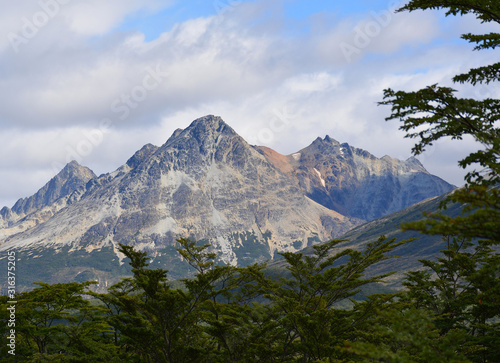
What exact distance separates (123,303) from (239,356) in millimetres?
10466

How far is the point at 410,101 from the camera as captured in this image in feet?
55.7

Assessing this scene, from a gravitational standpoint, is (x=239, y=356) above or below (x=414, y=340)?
below

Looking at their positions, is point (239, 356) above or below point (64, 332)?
below

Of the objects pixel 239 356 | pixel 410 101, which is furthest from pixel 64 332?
pixel 410 101

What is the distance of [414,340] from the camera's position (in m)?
14.5

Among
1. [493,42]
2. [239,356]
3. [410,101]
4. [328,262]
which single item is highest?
[493,42]

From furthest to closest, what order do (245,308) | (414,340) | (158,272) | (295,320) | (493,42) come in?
1. (245,308)
2. (295,320)
3. (158,272)
4. (493,42)
5. (414,340)

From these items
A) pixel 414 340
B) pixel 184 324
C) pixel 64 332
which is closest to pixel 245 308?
pixel 184 324

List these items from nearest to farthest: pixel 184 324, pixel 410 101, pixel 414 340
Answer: pixel 414 340
pixel 410 101
pixel 184 324

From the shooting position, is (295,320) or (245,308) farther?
(245,308)

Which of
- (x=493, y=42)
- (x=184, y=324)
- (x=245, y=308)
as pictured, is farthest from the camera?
(x=245, y=308)

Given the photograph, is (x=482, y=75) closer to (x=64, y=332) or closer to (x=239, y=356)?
(x=239, y=356)

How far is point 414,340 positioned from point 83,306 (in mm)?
30926

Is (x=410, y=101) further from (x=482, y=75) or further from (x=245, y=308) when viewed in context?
(x=245, y=308)
